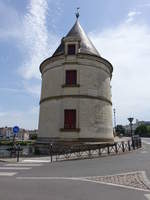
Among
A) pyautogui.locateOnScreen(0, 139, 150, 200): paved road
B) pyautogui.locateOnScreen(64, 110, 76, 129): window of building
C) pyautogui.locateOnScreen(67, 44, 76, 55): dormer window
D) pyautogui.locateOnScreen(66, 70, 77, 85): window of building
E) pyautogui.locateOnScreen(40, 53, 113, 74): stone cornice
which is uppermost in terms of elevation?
pyautogui.locateOnScreen(67, 44, 76, 55): dormer window

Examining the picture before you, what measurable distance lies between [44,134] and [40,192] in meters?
14.5

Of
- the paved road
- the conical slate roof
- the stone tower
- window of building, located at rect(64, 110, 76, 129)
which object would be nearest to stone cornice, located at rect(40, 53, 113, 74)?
the stone tower

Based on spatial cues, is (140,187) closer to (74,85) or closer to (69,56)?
(74,85)

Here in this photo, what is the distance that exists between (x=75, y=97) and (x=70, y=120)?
2159 mm

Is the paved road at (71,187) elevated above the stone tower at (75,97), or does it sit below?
below

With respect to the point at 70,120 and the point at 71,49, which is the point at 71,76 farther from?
the point at 70,120

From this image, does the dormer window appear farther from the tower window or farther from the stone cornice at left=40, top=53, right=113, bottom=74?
the stone cornice at left=40, top=53, right=113, bottom=74

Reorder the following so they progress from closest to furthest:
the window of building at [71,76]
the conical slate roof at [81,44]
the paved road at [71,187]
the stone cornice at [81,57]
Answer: the paved road at [71,187], the window of building at [71,76], the stone cornice at [81,57], the conical slate roof at [81,44]

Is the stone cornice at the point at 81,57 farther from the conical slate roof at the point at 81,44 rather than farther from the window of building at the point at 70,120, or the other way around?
the window of building at the point at 70,120

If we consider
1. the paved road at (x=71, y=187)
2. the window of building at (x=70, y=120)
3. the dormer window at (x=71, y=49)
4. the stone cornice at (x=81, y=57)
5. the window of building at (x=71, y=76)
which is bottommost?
the paved road at (x=71, y=187)

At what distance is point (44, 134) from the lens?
20.3 m

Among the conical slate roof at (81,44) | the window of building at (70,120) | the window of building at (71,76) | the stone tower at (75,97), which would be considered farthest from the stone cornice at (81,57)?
the window of building at (70,120)

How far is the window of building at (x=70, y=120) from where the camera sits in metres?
18.9

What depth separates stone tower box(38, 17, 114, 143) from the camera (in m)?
19.0
